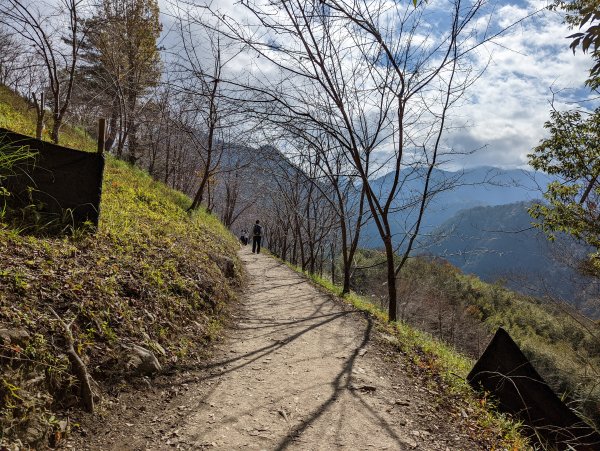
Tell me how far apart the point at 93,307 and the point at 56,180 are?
1977 millimetres

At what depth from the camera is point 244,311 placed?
7035 mm

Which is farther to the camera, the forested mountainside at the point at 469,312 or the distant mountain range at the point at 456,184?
the forested mountainside at the point at 469,312

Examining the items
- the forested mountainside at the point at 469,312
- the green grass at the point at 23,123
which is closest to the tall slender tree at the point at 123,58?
the green grass at the point at 23,123

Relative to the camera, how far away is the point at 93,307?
3414 mm

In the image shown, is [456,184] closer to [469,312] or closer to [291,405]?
[291,405]

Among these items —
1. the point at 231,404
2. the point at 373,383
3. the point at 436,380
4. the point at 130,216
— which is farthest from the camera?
the point at 130,216

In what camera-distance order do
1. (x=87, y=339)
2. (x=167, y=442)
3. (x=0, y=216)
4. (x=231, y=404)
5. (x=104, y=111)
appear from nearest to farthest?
(x=167, y=442), (x=87, y=339), (x=231, y=404), (x=0, y=216), (x=104, y=111)

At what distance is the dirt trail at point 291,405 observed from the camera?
2.87m

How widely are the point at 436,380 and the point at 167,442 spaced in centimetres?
337

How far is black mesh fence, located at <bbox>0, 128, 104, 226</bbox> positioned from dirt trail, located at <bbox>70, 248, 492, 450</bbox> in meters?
2.52

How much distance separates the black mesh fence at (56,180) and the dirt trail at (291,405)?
2524mm

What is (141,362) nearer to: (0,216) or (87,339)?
(87,339)

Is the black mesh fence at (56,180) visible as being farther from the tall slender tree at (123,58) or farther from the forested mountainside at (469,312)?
the forested mountainside at (469,312)

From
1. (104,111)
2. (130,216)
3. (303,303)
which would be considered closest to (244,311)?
(303,303)
